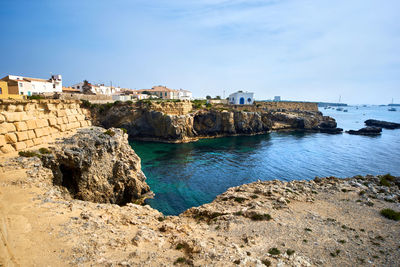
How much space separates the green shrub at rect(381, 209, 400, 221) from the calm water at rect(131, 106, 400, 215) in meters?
12.9

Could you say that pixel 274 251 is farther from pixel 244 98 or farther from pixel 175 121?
pixel 244 98

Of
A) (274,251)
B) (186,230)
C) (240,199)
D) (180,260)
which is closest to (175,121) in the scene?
(240,199)

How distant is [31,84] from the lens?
150ft

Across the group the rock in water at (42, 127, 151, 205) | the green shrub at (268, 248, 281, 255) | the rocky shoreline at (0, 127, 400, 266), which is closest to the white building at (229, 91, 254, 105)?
the rock in water at (42, 127, 151, 205)

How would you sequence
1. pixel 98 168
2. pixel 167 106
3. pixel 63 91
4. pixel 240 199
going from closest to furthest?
1. pixel 240 199
2. pixel 98 168
3. pixel 167 106
4. pixel 63 91

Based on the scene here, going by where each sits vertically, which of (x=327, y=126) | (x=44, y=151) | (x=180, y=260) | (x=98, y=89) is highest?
(x=98, y=89)

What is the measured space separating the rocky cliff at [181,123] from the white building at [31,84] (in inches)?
536

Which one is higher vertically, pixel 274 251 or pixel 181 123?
pixel 181 123

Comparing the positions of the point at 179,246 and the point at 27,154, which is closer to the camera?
the point at 179,246

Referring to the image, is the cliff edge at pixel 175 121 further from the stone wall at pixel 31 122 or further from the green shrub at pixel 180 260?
the green shrub at pixel 180 260

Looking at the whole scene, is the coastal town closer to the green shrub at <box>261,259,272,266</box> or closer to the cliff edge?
the cliff edge

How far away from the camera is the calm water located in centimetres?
2184

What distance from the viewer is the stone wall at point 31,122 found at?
11727mm

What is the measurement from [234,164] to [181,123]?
70.9 ft
